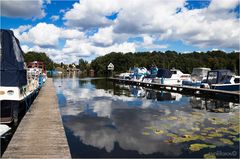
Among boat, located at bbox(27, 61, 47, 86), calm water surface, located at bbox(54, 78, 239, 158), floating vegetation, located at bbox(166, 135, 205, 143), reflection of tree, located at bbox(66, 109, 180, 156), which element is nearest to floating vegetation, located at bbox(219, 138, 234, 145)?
calm water surface, located at bbox(54, 78, 239, 158)

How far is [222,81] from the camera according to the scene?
25.9 meters

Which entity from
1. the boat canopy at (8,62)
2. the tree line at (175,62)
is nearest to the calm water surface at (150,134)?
the boat canopy at (8,62)

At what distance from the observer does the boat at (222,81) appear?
2445cm

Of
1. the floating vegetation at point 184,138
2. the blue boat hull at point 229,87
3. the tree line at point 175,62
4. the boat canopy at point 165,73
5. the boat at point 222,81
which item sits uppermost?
the tree line at point 175,62

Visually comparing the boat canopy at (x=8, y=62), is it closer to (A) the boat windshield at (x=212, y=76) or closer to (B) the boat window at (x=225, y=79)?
(B) the boat window at (x=225, y=79)

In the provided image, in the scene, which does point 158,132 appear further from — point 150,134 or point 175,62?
point 175,62

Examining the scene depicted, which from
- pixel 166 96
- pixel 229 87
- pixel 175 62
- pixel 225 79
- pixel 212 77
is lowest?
pixel 166 96

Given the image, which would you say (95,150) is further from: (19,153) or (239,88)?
(239,88)

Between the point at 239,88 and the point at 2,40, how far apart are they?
842 inches

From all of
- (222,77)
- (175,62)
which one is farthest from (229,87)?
(175,62)

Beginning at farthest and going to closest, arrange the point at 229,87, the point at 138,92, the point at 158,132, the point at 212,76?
1. the point at 138,92
2. the point at 212,76
3. the point at 229,87
4. the point at 158,132

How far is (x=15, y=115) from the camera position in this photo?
11023 mm

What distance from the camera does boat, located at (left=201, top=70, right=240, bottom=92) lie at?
80.2 feet

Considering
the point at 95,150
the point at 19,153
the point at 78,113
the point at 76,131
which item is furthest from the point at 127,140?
the point at 78,113
